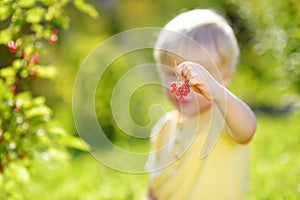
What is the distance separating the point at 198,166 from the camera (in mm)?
3092

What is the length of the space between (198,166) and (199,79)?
75 cm

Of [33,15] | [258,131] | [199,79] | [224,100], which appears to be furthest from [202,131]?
[258,131]

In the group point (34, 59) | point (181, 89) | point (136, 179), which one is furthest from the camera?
point (136, 179)

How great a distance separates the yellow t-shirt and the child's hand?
0.48 metres

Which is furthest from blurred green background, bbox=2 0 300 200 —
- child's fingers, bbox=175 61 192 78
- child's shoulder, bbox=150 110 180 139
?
child's fingers, bbox=175 61 192 78

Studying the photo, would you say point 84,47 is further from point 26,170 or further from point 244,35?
point 26,170

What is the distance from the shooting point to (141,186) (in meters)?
5.36

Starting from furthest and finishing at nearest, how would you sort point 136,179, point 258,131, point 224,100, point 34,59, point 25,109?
point 258,131, point 136,179, point 25,109, point 34,59, point 224,100

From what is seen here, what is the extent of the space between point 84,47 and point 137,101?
12.8 feet

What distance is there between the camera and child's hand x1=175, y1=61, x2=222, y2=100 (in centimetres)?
241

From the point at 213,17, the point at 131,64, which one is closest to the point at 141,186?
the point at 213,17

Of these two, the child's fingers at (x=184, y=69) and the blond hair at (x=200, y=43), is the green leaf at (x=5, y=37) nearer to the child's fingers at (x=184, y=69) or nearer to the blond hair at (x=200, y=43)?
the blond hair at (x=200, y=43)

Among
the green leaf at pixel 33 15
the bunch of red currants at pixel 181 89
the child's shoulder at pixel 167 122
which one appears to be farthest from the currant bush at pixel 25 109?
the bunch of red currants at pixel 181 89

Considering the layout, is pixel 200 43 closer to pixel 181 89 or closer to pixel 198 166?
pixel 198 166
